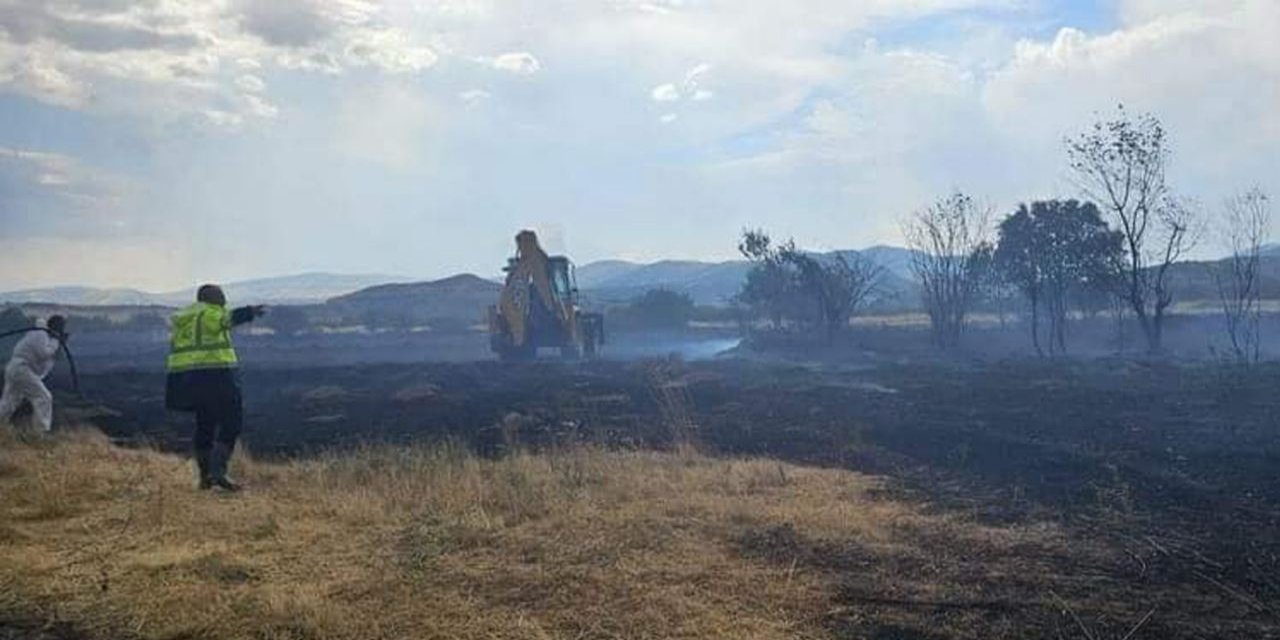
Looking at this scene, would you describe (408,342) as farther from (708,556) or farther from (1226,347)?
(708,556)

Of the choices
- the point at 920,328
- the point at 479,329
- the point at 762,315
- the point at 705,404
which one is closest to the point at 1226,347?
the point at 920,328

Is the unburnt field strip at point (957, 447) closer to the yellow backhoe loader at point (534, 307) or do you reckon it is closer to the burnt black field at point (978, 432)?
the burnt black field at point (978, 432)

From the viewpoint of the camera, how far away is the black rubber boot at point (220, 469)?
33.7 ft

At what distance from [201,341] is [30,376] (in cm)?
446

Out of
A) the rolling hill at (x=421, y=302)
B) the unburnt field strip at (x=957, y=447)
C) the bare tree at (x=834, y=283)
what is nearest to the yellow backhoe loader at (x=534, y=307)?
the unburnt field strip at (x=957, y=447)

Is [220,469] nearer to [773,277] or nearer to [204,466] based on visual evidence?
[204,466]

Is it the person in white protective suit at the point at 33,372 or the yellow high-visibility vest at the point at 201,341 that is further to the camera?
the person in white protective suit at the point at 33,372

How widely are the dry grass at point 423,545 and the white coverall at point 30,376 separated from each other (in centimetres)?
174

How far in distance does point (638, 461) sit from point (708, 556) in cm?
477

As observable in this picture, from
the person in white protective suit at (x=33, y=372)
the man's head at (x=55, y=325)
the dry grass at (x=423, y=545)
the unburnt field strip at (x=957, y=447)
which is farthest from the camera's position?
the man's head at (x=55, y=325)

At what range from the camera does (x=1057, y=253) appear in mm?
39594

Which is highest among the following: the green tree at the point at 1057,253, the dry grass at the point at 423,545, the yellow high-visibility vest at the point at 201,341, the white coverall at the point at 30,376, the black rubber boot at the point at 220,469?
the green tree at the point at 1057,253

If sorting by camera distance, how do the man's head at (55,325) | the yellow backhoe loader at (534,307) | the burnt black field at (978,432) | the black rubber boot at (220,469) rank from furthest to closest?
the yellow backhoe loader at (534,307), the man's head at (55,325), the black rubber boot at (220,469), the burnt black field at (978,432)

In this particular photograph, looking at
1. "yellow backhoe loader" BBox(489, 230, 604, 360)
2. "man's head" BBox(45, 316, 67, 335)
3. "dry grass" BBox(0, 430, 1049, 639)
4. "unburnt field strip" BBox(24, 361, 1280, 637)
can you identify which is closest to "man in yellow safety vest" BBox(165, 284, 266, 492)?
"dry grass" BBox(0, 430, 1049, 639)
